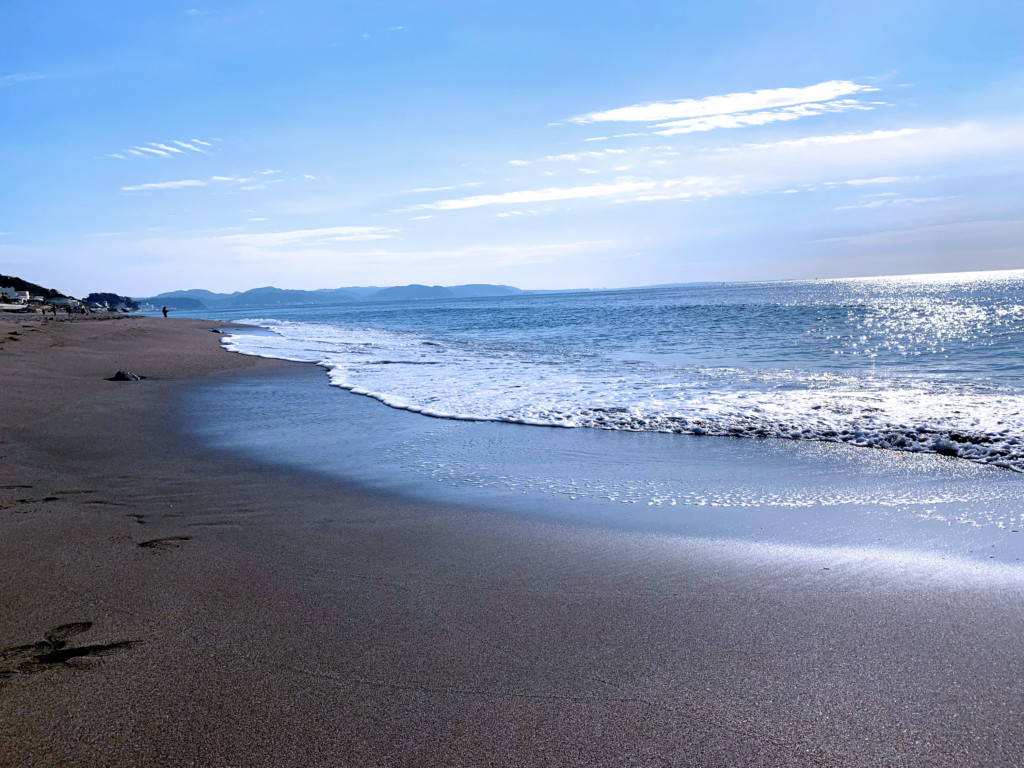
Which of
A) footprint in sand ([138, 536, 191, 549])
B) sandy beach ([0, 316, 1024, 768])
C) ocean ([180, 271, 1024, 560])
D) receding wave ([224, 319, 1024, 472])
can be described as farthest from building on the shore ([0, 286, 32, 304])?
footprint in sand ([138, 536, 191, 549])

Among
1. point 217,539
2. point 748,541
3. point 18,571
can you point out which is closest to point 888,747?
point 748,541

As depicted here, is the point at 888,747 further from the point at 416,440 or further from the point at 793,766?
the point at 416,440

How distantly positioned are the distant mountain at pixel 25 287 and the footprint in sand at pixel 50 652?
8490 centimetres

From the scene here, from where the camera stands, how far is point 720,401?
34.8 feet

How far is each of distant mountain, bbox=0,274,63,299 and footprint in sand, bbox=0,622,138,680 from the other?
279ft

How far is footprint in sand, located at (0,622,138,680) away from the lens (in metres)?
2.74

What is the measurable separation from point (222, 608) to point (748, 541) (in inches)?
133

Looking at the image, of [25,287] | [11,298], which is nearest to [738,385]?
[11,298]

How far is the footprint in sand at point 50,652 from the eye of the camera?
274cm

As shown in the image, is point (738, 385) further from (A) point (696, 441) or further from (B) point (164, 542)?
(B) point (164, 542)

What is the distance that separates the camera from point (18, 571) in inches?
149

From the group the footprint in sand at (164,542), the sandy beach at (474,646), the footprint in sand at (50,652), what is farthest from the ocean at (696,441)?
the footprint in sand at (50,652)

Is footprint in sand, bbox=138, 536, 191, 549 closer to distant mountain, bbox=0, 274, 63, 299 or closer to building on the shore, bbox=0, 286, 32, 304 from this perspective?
building on the shore, bbox=0, 286, 32, 304

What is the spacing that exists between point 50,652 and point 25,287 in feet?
298
